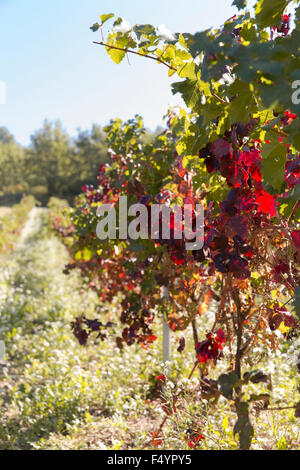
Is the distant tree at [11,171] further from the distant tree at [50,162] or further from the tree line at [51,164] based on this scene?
the distant tree at [50,162]

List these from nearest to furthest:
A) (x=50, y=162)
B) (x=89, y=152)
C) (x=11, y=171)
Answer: (x=89, y=152) < (x=50, y=162) < (x=11, y=171)

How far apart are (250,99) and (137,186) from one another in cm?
165

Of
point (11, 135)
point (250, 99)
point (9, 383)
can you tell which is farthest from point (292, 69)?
point (11, 135)

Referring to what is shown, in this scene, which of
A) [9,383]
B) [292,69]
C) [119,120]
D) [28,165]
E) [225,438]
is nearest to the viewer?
[292,69]

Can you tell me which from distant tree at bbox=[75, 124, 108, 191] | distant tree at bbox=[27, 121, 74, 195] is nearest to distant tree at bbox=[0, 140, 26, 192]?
distant tree at bbox=[27, 121, 74, 195]

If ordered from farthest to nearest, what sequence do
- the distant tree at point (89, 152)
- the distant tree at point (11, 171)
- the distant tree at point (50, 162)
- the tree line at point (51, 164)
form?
the distant tree at point (11, 171) < the distant tree at point (50, 162) < the tree line at point (51, 164) < the distant tree at point (89, 152)

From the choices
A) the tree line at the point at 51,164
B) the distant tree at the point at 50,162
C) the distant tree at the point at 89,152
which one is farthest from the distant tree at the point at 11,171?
the distant tree at the point at 89,152

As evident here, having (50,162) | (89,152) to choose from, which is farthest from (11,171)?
(89,152)

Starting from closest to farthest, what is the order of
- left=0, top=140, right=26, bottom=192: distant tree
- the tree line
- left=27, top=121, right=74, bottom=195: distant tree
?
1. the tree line
2. left=27, top=121, right=74, bottom=195: distant tree
3. left=0, top=140, right=26, bottom=192: distant tree

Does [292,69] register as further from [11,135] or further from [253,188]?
[11,135]

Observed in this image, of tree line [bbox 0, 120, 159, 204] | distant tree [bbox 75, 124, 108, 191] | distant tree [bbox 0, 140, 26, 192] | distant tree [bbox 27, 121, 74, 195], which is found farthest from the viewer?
distant tree [bbox 0, 140, 26, 192]

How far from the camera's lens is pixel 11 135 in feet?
360

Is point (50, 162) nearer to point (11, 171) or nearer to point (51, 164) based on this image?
point (51, 164)

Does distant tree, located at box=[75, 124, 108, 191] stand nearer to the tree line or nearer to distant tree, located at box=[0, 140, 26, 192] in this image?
the tree line
